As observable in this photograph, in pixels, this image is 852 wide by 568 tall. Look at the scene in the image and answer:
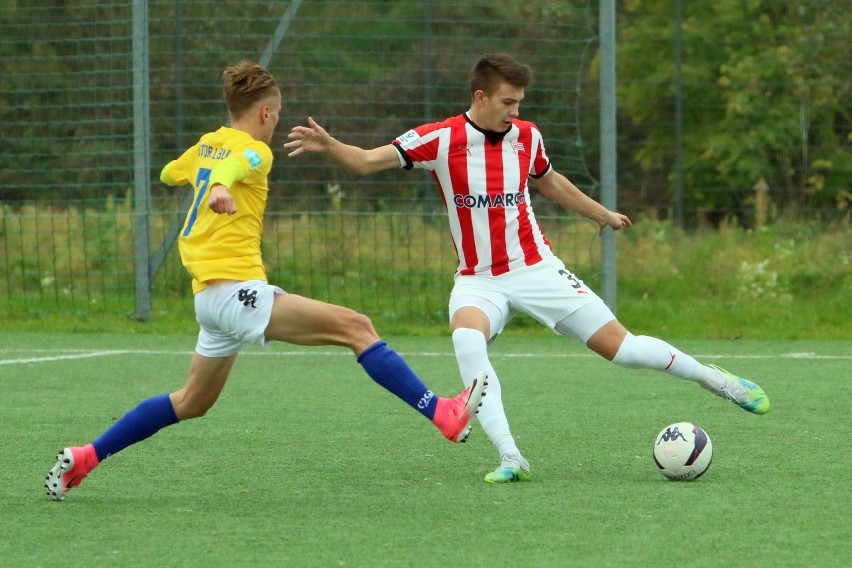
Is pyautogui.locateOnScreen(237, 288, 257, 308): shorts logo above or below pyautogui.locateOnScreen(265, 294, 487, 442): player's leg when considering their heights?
above

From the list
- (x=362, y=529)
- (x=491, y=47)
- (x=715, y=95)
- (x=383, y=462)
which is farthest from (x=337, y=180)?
(x=362, y=529)

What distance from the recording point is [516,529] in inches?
189

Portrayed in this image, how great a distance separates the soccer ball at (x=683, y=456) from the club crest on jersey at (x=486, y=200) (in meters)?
1.20

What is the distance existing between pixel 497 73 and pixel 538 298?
94 centimetres

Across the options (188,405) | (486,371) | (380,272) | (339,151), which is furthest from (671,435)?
(380,272)

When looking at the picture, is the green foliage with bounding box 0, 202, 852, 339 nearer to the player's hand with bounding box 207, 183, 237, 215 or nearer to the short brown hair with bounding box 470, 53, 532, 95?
the short brown hair with bounding box 470, 53, 532, 95

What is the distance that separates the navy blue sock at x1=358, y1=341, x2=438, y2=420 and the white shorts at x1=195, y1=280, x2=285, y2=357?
39cm

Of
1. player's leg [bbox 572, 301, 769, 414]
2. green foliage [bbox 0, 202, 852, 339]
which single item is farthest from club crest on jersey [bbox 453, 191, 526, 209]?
green foliage [bbox 0, 202, 852, 339]

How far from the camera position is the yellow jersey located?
5375 mm

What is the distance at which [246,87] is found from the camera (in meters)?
5.52

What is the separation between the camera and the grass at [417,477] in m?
4.55

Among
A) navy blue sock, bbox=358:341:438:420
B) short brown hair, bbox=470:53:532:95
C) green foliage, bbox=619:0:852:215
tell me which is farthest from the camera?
green foliage, bbox=619:0:852:215

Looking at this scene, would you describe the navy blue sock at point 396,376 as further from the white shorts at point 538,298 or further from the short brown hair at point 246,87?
the short brown hair at point 246,87

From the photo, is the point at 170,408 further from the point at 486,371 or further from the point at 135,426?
the point at 486,371
